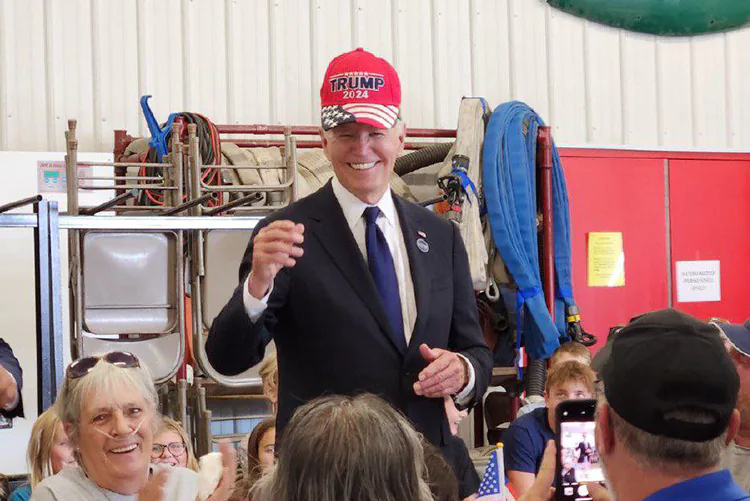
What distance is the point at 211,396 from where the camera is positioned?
20.4 ft

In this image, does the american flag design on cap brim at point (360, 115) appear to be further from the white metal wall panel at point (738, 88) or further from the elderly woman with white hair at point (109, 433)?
the white metal wall panel at point (738, 88)

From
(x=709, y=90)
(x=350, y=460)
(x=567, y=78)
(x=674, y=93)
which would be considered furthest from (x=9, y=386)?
(x=709, y=90)

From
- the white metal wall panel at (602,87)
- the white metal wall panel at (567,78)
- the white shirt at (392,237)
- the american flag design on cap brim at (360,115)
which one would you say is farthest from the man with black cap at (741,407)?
the white metal wall panel at (602,87)

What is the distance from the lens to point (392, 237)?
7.58ft

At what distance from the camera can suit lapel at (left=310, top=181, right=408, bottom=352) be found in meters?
2.19

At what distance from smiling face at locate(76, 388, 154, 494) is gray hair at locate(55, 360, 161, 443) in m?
0.01

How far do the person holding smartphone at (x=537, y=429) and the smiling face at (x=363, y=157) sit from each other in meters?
1.88

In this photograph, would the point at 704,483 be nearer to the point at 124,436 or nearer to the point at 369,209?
the point at 369,209

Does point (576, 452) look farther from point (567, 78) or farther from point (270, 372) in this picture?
point (567, 78)

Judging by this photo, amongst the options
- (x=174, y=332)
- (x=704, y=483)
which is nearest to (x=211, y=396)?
(x=174, y=332)

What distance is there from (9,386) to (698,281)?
18.7 feet

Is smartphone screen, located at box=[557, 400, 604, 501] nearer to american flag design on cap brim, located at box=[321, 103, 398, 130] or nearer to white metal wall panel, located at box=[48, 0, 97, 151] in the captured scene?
american flag design on cap brim, located at box=[321, 103, 398, 130]

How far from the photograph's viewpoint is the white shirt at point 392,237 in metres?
2.26

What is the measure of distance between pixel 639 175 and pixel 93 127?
3.64m
